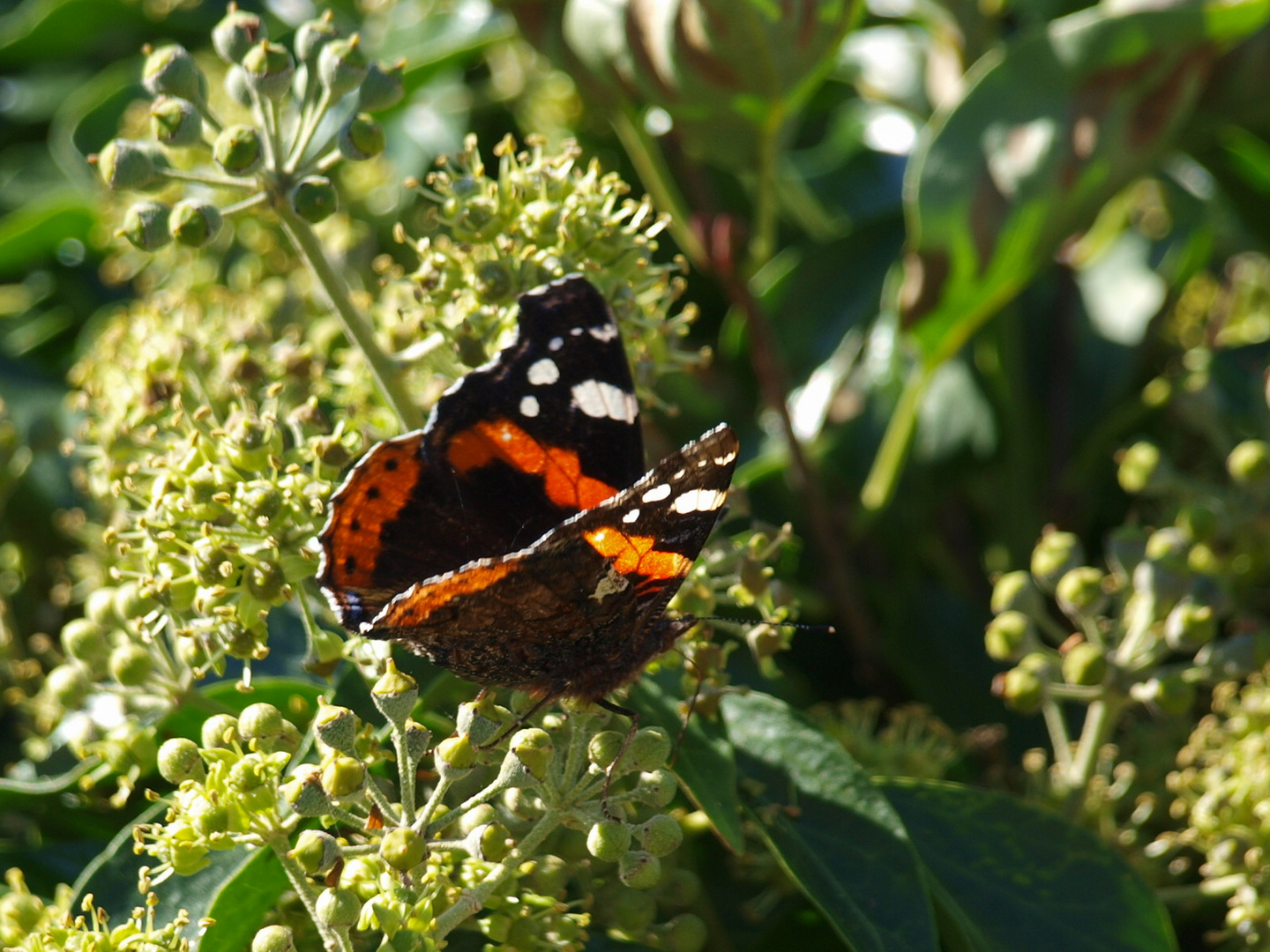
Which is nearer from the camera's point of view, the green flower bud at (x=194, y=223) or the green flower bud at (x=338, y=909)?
the green flower bud at (x=338, y=909)

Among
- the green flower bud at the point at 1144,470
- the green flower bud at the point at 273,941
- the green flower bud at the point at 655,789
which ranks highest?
the green flower bud at the point at 273,941

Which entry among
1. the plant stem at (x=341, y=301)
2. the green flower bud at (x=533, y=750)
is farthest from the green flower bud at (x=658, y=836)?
the plant stem at (x=341, y=301)

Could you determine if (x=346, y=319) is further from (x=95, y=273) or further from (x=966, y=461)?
(x=95, y=273)

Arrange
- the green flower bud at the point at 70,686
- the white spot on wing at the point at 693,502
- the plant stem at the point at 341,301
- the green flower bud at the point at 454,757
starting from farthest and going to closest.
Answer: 1. the green flower bud at the point at 70,686
2. the plant stem at the point at 341,301
3. the white spot on wing at the point at 693,502
4. the green flower bud at the point at 454,757

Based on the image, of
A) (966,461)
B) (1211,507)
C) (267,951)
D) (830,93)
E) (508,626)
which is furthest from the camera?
(830,93)

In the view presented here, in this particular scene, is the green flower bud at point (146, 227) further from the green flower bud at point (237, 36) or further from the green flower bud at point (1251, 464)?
the green flower bud at point (1251, 464)

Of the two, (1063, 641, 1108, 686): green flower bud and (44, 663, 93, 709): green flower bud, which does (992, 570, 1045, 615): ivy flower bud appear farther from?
(44, 663, 93, 709): green flower bud

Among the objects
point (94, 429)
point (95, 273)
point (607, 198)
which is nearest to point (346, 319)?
point (607, 198)
